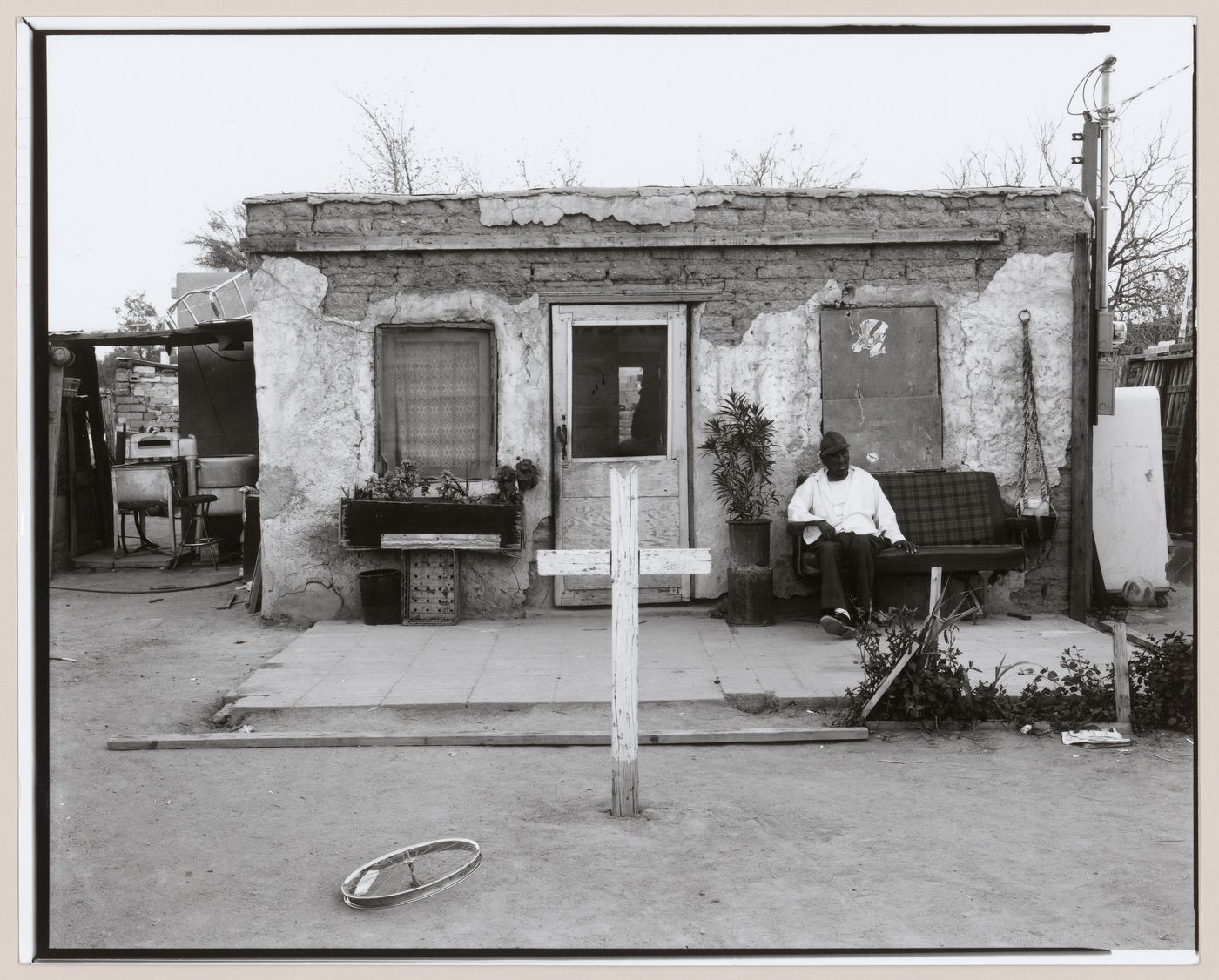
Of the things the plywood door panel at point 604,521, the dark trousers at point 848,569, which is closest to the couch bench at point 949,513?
the dark trousers at point 848,569

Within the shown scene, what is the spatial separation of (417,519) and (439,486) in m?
0.39

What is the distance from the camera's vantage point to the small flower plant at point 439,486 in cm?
855

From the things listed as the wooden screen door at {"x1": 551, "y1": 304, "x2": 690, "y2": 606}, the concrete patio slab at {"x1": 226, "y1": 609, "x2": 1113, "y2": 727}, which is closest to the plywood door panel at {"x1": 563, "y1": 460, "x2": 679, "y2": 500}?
the wooden screen door at {"x1": 551, "y1": 304, "x2": 690, "y2": 606}

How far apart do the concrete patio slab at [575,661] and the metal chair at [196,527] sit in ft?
13.8

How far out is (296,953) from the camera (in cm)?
314

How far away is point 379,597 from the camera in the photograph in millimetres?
8414

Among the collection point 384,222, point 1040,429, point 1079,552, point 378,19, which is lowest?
point 1079,552

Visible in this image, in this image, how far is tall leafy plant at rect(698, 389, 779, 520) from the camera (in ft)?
27.6

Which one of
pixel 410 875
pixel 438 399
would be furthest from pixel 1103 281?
pixel 410 875

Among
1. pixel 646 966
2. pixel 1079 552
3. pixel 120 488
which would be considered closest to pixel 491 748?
pixel 646 966

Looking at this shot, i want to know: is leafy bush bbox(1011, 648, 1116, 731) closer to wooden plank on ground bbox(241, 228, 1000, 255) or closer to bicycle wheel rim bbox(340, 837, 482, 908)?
bicycle wheel rim bbox(340, 837, 482, 908)

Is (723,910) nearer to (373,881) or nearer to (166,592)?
(373,881)

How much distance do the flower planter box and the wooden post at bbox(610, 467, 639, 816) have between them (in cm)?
404

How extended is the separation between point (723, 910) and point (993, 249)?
21.0 ft
